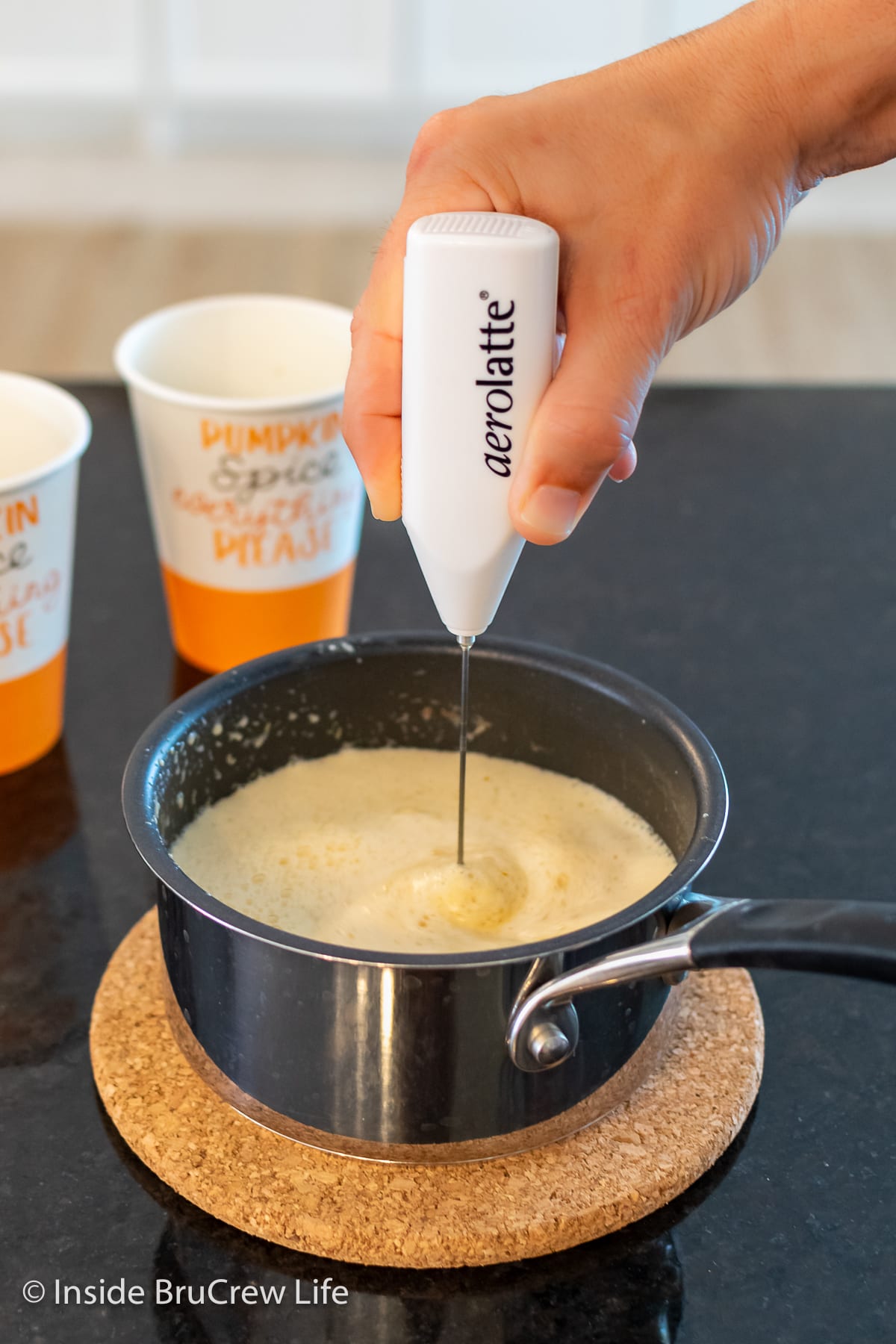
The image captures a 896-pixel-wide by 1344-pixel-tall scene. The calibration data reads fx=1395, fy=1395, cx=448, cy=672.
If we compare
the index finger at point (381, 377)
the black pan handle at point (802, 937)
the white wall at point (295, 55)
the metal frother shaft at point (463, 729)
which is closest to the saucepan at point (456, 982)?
the black pan handle at point (802, 937)

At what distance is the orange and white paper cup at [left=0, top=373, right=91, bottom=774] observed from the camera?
0.98 metres

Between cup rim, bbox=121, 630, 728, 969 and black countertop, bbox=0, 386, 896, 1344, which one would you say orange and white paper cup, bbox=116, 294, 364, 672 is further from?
cup rim, bbox=121, 630, 728, 969

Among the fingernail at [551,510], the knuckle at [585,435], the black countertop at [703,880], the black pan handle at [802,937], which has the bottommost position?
the black countertop at [703,880]

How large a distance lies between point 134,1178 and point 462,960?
0.24 metres

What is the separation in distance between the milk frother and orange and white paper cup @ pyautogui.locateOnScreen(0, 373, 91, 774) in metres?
0.39

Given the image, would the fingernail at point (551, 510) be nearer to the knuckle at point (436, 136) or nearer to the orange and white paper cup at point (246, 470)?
the knuckle at point (436, 136)

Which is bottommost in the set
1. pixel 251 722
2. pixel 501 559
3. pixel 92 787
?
pixel 92 787

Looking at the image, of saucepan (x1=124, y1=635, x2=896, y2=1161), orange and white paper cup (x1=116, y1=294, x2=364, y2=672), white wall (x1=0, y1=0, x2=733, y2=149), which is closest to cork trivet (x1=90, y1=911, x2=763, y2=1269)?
saucepan (x1=124, y1=635, x2=896, y2=1161)

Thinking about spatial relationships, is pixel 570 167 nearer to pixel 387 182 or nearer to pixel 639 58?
pixel 639 58

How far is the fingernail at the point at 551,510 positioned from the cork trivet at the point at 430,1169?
328 millimetres

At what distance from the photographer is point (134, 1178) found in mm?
738

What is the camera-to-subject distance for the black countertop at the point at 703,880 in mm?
678

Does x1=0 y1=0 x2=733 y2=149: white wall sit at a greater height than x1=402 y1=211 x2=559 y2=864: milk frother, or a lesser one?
lesser

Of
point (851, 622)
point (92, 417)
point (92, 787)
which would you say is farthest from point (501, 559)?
point (92, 417)
